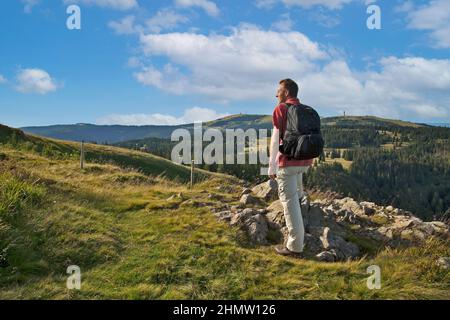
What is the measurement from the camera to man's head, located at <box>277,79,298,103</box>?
847cm

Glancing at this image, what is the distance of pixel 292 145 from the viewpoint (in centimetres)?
801

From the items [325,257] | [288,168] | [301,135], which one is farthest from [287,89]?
[325,257]

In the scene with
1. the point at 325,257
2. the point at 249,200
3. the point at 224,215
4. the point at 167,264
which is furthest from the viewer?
the point at 249,200

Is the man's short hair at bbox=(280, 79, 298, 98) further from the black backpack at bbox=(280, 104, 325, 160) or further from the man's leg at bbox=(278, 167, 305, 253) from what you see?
the man's leg at bbox=(278, 167, 305, 253)

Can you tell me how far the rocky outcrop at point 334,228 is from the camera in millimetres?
9440

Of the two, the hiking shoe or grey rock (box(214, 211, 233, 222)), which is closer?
the hiking shoe

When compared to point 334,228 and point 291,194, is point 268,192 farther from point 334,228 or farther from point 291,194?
point 291,194

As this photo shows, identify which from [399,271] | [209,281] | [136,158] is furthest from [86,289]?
[136,158]

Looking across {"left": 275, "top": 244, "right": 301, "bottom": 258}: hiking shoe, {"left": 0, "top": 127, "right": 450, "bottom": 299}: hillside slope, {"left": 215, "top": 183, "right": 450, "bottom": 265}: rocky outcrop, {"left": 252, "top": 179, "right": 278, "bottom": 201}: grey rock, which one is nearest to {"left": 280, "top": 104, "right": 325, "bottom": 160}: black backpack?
{"left": 275, "top": 244, "right": 301, "bottom": 258}: hiking shoe

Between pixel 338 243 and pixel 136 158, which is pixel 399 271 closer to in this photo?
pixel 338 243

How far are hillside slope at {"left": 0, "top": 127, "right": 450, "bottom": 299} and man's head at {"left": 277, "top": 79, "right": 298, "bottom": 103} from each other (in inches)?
142

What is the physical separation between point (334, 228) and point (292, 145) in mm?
3970

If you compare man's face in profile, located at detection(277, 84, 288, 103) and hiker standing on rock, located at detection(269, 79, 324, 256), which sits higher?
man's face in profile, located at detection(277, 84, 288, 103)
